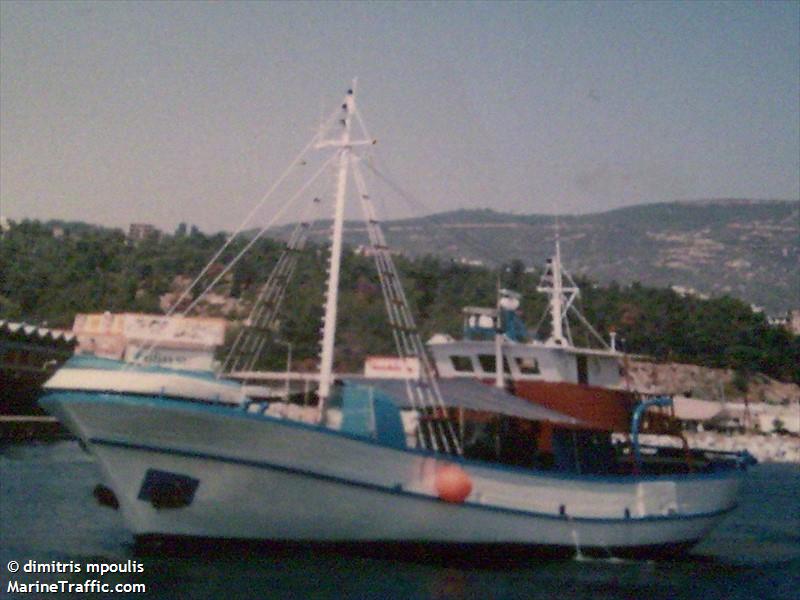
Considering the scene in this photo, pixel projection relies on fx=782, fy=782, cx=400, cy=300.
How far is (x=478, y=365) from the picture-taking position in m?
21.2

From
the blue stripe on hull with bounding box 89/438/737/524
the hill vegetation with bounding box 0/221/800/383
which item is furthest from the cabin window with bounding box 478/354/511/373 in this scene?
the hill vegetation with bounding box 0/221/800/383

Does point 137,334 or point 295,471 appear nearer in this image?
point 295,471

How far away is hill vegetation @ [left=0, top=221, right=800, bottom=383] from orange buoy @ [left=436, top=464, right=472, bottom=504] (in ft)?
220

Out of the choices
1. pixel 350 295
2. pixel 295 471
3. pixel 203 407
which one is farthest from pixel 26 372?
pixel 350 295

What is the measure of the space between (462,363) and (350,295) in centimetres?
7649

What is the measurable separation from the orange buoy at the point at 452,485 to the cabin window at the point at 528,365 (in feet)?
20.8

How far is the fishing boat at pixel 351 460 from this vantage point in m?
14.0

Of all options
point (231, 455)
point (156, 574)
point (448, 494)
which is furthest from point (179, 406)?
point (448, 494)

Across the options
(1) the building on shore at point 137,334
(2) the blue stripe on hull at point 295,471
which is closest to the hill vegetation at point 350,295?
(1) the building on shore at point 137,334

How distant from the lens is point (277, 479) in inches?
561

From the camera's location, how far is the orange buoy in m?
15.0

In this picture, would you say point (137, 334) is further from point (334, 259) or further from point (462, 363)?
point (334, 259)

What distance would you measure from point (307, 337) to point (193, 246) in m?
64.8

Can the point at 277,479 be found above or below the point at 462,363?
below
